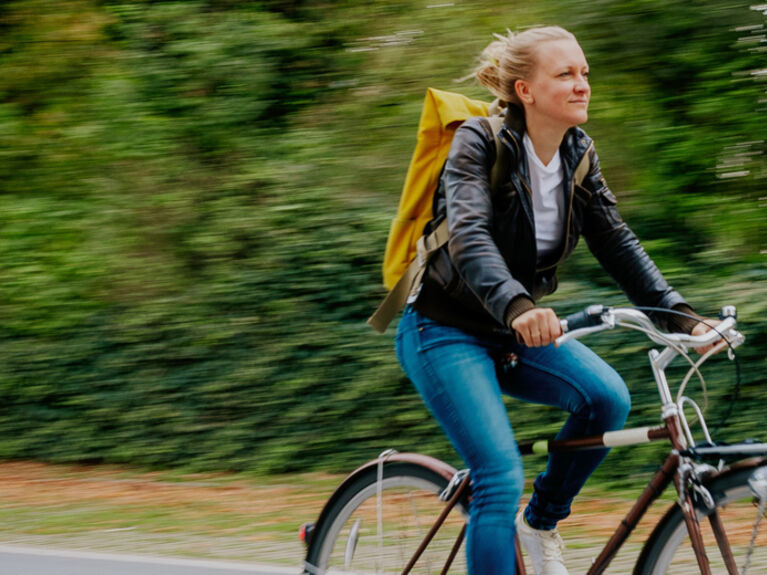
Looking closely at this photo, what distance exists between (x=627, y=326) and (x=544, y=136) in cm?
66

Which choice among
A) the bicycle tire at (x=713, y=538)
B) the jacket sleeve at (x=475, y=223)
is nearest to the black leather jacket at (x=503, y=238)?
the jacket sleeve at (x=475, y=223)

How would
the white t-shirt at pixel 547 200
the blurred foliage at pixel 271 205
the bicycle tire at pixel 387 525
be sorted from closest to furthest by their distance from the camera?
the white t-shirt at pixel 547 200 < the bicycle tire at pixel 387 525 < the blurred foliage at pixel 271 205

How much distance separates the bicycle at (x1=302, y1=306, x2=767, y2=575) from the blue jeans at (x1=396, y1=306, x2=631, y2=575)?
13 centimetres

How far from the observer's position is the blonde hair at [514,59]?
3211 millimetres

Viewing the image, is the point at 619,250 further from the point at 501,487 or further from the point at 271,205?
the point at 271,205

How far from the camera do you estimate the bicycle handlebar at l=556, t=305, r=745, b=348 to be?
292 centimetres

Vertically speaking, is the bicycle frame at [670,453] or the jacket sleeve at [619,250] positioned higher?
the jacket sleeve at [619,250]

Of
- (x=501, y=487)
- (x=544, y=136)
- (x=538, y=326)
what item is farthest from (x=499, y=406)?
(x=544, y=136)

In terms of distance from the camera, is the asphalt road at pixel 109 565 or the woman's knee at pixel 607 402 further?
the asphalt road at pixel 109 565


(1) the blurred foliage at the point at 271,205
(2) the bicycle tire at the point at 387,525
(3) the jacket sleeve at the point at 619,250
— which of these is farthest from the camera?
(1) the blurred foliage at the point at 271,205

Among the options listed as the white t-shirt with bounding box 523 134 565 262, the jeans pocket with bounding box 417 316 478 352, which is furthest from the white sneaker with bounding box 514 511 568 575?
the white t-shirt with bounding box 523 134 565 262

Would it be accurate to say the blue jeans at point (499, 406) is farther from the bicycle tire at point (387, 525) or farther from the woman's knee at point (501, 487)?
the bicycle tire at point (387, 525)

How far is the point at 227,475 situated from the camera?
8.11 m

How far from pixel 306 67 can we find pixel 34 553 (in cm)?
496
